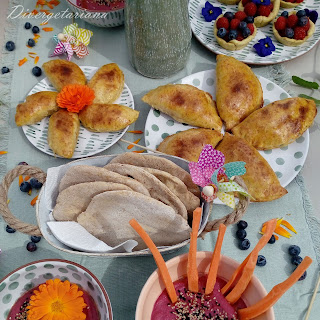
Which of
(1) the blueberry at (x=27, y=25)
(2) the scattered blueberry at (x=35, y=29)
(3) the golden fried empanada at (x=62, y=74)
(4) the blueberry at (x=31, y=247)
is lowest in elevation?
(4) the blueberry at (x=31, y=247)

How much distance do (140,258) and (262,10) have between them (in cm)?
100

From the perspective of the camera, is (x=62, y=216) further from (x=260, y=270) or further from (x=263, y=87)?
(x=263, y=87)

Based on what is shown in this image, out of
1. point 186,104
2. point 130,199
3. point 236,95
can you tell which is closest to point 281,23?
point 236,95

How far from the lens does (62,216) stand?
34.5 inches

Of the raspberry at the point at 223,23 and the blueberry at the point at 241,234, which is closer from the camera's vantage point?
the blueberry at the point at 241,234

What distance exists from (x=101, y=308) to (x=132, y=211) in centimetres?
22

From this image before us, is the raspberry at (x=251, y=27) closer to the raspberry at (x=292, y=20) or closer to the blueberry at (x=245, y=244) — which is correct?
the raspberry at (x=292, y=20)

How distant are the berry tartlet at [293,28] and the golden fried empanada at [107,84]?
605 millimetres

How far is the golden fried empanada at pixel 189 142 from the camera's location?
1091 mm

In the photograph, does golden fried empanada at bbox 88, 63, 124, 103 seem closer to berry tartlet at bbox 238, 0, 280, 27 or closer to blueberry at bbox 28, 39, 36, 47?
blueberry at bbox 28, 39, 36, 47

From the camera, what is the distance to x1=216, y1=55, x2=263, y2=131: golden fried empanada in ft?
3.92

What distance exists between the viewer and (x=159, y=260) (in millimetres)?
738

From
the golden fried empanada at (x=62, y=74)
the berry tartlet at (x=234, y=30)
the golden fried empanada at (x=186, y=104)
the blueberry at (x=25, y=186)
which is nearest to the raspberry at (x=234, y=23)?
the berry tartlet at (x=234, y=30)

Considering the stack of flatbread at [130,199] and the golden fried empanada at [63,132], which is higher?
the stack of flatbread at [130,199]
